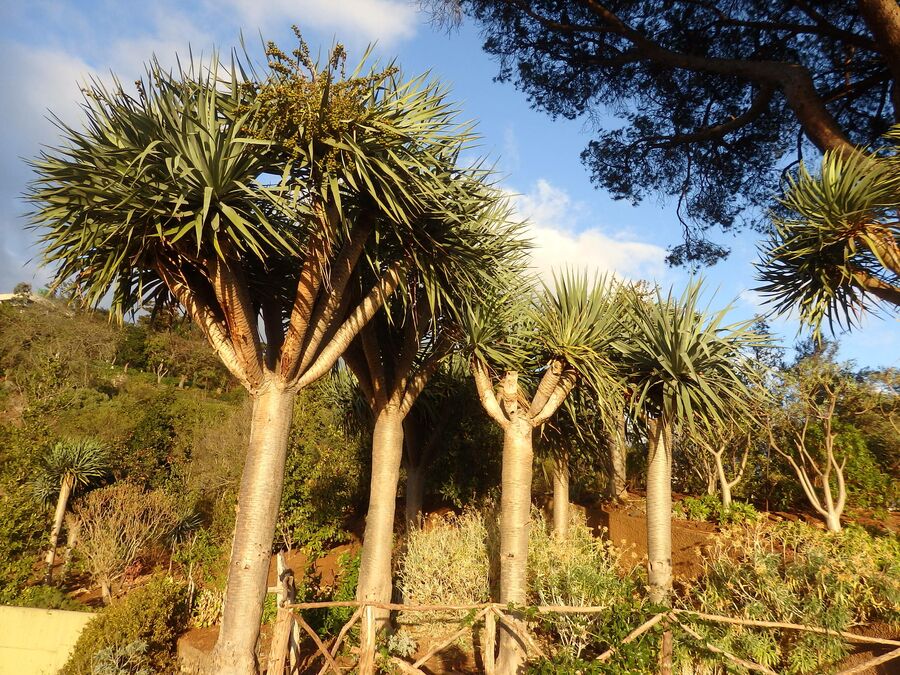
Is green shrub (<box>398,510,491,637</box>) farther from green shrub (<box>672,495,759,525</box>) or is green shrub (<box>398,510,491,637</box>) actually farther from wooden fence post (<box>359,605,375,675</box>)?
green shrub (<box>672,495,759,525</box>)

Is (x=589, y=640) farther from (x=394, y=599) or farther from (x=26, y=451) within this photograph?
→ (x=26, y=451)

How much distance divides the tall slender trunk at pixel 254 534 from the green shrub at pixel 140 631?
308 centimetres

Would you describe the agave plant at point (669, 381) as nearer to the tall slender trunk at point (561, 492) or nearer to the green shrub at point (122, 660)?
the tall slender trunk at point (561, 492)

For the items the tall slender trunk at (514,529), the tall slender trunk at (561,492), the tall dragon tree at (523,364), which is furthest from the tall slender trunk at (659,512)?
the tall slender trunk at (561,492)

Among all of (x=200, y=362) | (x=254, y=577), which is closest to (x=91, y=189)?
(x=254, y=577)

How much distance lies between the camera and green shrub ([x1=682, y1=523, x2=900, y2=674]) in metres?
4.93

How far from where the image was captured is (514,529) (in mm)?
6391

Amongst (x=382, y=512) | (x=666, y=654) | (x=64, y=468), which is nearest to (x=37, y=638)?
(x=382, y=512)

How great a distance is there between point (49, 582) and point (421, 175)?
13.6m

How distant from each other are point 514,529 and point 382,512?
1.95m

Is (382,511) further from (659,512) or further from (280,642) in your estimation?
(659,512)

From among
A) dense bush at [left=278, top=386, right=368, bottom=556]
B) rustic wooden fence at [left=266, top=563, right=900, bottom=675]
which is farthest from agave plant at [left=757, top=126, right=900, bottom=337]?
dense bush at [left=278, top=386, right=368, bottom=556]

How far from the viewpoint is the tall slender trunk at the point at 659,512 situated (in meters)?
6.53

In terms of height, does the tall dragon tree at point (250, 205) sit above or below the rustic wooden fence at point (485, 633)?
above
